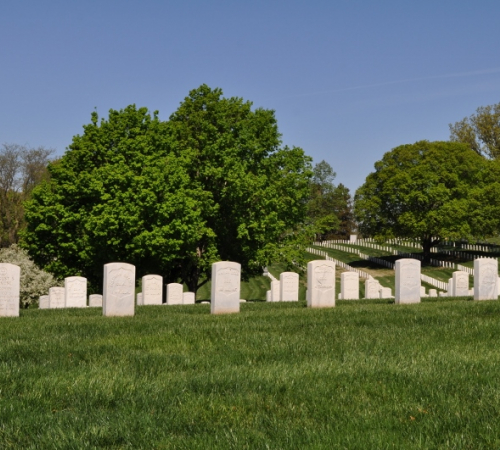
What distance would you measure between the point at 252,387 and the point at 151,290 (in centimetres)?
2039

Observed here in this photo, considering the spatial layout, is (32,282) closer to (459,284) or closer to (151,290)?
(151,290)

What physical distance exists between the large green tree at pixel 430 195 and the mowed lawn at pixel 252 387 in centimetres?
5442

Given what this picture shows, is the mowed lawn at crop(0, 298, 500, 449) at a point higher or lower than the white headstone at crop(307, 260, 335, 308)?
lower

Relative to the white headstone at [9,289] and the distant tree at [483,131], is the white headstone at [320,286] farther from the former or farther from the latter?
the distant tree at [483,131]

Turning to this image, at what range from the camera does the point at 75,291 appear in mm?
28828

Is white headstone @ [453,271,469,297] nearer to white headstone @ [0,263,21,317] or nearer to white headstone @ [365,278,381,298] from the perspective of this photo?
white headstone @ [365,278,381,298]

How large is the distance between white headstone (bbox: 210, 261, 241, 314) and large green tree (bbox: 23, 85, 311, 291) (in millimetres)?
16192

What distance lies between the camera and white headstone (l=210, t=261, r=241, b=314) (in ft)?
63.7

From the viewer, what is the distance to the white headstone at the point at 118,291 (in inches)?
744

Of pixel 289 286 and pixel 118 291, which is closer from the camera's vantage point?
pixel 118 291

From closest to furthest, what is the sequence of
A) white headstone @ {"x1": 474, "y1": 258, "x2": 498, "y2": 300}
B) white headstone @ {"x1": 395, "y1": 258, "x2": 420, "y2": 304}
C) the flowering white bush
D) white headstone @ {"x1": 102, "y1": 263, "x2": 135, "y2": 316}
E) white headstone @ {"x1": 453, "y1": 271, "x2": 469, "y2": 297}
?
white headstone @ {"x1": 102, "y1": 263, "x2": 135, "y2": 316} < white headstone @ {"x1": 395, "y1": 258, "x2": 420, "y2": 304} < white headstone @ {"x1": 474, "y1": 258, "x2": 498, "y2": 300} < white headstone @ {"x1": 453, "y1": 271, "x2": 469, "y2": 297} < the flowering white bush

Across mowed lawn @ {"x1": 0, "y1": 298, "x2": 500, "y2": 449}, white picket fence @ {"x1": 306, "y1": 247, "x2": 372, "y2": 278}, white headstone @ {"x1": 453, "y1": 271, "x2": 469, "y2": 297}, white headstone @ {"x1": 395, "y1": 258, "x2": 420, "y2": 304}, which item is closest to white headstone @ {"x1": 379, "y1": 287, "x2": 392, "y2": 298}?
white headstone @ {"x1": 453, "y1": 271, "x2": 469, "y2": 297}

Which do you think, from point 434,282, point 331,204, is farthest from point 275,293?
point 331,204

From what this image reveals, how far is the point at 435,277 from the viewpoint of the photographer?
62.3 meters
